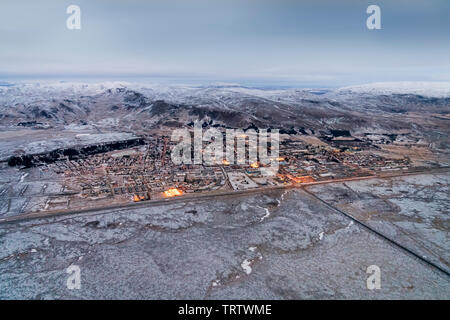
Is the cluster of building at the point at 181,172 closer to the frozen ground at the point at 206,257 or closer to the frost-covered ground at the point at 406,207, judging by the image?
the frost-covered ground at the point at 406,207

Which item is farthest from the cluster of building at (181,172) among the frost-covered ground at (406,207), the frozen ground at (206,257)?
the frozen ground at (206,257)

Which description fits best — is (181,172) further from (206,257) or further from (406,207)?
(406,207)

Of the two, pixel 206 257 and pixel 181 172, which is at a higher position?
pixel 181 172

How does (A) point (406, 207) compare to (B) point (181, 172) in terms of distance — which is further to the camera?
(B) point (181, 172)

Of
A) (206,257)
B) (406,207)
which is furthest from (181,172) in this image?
(406,207)

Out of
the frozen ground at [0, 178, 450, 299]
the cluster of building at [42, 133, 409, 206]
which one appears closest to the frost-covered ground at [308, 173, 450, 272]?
the frozen ground at [0, 178, 450, 299]

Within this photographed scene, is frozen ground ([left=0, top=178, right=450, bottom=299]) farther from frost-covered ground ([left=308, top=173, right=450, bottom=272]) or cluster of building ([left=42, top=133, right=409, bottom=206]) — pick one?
cluster of building ([left=42, top=133, right=409, bottom=206])

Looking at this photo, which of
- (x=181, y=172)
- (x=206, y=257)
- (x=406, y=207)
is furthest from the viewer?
(x=181, y=172)

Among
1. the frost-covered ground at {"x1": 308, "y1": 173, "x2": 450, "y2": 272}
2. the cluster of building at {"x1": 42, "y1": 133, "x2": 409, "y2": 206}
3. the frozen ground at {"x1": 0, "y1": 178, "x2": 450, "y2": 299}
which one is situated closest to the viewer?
the frozen ground at {"x1": 0, "y1": 178, "x2": 450, "y2": 299}

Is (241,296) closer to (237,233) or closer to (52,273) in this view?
(237,233)

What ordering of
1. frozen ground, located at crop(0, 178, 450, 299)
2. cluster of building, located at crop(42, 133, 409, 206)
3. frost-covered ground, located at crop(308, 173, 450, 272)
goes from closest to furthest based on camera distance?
frozen ground, located at crop(0, 178, 450, 299) < frost-covered ground, located at crop(308, 173, 450, 272) < cluster of building, located at crop(42, 133, 409, 206)
